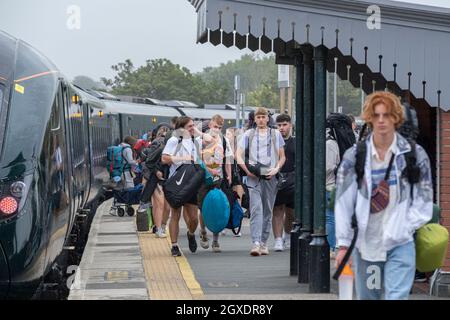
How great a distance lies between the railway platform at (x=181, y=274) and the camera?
11.2 meters

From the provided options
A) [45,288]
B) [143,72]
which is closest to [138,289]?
[45,288]

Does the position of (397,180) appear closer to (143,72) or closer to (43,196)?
(43,196)

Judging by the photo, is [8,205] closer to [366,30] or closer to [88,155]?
[366,30]

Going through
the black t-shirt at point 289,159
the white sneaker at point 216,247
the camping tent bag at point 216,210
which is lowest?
the white sneaker at point 216,247

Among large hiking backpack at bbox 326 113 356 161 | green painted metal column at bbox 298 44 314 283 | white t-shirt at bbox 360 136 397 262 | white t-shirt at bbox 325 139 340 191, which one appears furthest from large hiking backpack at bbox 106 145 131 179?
white t-shirt at bbox 360 136 397 262

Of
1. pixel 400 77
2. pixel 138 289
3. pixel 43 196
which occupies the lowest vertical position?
pixel 138 289

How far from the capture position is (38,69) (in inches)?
445

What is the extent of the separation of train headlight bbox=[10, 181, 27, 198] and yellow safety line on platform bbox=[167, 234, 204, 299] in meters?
2.06

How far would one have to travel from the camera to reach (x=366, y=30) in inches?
432

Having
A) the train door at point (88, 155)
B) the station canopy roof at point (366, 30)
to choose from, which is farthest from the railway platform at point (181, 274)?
the train door at point (88, 155)

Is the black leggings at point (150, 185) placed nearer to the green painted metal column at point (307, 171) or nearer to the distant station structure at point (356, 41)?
the green painted metal column at point (307, 171)

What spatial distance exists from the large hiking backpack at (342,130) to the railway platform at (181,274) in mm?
1532

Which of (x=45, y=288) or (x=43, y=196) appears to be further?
(x=45, y=288)
